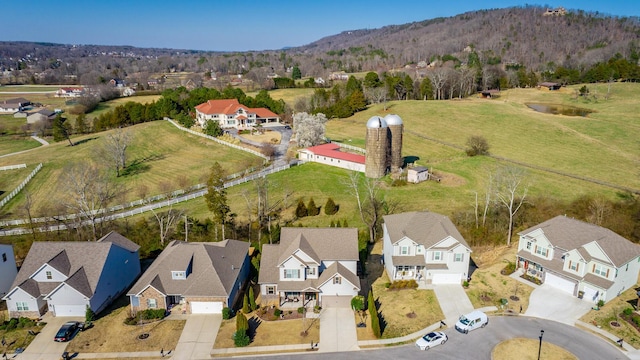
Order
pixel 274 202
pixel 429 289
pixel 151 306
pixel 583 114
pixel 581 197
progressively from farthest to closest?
pixel 583 114 → pixel 274 202 → pixel 581 197 → pixel 429 289 → pixel 151 306

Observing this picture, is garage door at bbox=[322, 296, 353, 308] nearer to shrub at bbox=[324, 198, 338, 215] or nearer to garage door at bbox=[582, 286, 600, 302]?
shrub at bbox=[324, 198, 338, 215]

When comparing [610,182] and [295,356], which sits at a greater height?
[610,182]

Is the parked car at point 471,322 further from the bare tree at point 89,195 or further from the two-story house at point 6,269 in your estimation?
the two-story house at point 6,269

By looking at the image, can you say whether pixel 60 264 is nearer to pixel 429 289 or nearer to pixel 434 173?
pixel 429 289

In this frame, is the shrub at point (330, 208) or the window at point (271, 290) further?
the shrub at point (330, 208)

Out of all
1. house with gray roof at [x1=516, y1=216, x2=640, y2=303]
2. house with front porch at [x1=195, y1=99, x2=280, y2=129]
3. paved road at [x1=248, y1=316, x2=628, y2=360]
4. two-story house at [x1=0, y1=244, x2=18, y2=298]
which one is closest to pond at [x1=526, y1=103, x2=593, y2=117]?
house with front porch at [x1=195, y1=99, x2=280, y2=129]

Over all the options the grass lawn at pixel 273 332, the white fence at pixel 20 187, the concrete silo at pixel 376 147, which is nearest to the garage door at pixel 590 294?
the grass lawn at pixel 273 332

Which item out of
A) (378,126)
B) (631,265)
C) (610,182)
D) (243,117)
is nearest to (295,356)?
(631,265)
